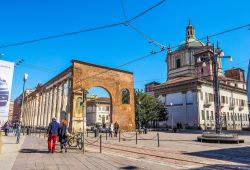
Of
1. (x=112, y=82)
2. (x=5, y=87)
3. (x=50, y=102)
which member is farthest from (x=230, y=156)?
(x=50, y=102)

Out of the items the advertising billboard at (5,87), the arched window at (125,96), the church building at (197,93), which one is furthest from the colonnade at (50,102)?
the church building at (197,93)

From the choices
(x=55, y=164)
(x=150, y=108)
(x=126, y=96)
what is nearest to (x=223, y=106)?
(x=150, y=108)

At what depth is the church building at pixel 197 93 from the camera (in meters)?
45.1

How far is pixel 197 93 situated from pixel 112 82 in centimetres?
2017

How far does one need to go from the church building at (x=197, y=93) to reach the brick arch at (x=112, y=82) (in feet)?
29.1

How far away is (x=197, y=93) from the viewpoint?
44.7 m

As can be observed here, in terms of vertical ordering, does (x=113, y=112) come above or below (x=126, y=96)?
below

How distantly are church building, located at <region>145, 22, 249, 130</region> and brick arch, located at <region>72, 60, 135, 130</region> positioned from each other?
349 inches

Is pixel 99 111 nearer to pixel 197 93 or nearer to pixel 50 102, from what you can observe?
pixel 50 102

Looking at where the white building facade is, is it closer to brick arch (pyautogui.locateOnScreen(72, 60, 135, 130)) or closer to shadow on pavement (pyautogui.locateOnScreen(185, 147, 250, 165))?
brick arch (pyautogui.locateOnScreen(72, 60, 135, 130))

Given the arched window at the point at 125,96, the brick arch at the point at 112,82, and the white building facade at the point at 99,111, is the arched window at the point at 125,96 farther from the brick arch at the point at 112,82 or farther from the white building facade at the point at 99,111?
the white building facade at the point at 99,111

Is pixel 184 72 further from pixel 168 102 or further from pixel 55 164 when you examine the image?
pixel 55 164

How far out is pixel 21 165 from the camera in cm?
759

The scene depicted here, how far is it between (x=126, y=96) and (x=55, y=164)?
26802mm
